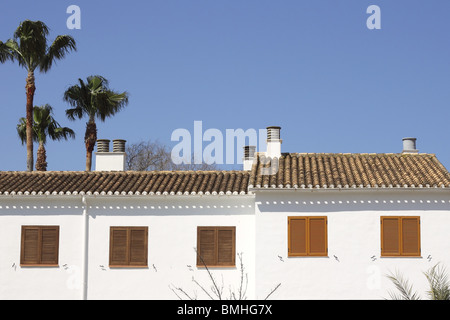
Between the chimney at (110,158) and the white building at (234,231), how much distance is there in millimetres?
2030

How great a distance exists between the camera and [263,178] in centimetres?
2125

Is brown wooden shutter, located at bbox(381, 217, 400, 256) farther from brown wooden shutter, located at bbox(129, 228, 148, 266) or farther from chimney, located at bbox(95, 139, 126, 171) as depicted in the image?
chimney, located at bbox(95, 139, 126, 171)

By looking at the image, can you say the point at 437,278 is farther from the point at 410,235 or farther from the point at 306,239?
the point at 306,239

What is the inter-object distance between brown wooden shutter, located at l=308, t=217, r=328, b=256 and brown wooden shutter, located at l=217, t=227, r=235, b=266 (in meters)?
2.45

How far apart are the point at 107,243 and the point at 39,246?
7.00 ft

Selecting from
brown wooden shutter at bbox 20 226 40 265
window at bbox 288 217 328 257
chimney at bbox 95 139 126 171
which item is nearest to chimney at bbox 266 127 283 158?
window at bbox 288 217 328 257

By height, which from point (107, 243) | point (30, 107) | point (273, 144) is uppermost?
point (30, 107)

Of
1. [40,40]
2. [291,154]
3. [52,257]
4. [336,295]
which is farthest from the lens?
[40,40]

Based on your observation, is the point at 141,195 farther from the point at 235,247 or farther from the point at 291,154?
the point at 291,154

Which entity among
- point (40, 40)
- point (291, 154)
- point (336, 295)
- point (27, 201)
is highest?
point (40, 40)

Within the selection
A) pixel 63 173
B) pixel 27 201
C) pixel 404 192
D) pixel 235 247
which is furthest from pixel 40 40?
pixel 404 192

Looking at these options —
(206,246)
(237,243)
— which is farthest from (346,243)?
(206,246)

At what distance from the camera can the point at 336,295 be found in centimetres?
2044

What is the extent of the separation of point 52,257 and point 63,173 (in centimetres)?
353
